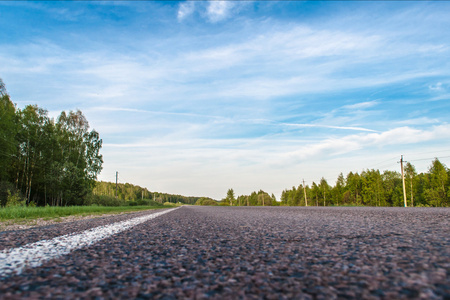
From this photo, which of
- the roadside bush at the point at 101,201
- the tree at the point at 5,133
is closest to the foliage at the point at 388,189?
the roadside bush at the point at 101,201

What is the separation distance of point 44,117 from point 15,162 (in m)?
6.51

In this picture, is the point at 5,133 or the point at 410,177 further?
the point at 410,177

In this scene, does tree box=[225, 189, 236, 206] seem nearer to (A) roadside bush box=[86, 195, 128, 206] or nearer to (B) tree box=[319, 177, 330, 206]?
(B) tree box=[319, 177, 330, 206]

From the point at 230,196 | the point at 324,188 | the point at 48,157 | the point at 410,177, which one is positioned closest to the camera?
the point at 48,157

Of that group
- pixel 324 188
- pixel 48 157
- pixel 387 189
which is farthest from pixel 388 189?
pixel 48 157

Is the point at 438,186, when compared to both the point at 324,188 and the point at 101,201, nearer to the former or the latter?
the point at 324,188

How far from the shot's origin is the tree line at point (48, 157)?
104 feet

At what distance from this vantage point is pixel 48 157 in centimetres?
3491

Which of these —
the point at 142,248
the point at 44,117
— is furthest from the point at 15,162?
the point at 142,248

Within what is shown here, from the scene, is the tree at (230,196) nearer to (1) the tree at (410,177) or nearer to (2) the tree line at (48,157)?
(1) the tree at (410,177)

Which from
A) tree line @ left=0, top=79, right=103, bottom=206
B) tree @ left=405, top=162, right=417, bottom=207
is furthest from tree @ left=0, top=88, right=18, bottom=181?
tree @ left=405, top=162, right=417, bottom=207

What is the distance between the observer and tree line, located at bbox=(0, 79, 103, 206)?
104 feet

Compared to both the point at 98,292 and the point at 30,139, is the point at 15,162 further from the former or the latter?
the point at 98,292

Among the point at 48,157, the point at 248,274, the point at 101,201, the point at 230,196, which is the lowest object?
the point at 230,196
